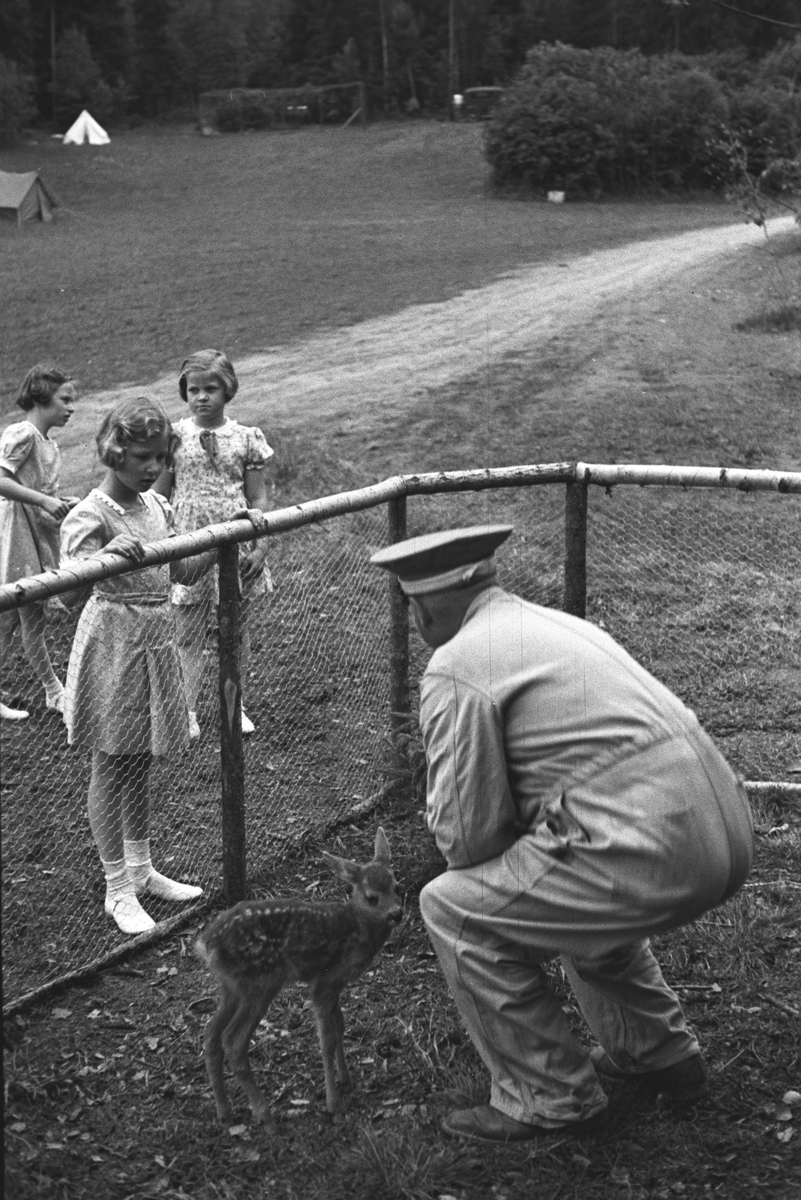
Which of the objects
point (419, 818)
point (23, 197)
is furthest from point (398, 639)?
point (23, 197)

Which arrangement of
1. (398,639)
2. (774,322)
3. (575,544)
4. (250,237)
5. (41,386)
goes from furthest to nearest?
(250,237), (774,322), (41,386), (398,639), (575,544)

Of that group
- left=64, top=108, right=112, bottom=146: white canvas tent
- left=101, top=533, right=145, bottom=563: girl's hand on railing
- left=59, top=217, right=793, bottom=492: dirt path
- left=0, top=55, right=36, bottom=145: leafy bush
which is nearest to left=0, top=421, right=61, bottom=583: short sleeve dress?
left=101, top=533, right=145, bottom=563: girl's hand on railing

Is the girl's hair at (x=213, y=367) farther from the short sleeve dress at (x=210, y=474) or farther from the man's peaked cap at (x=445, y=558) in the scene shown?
the man's peaked cap at (x=445, y=558)

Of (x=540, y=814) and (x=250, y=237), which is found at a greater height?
(x=540, y=814)

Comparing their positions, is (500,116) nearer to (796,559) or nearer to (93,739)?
(796,559)

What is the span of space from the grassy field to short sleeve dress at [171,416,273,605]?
1.24 metres

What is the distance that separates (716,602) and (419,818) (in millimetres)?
3720

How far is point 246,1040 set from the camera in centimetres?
390

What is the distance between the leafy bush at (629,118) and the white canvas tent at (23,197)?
9345mm

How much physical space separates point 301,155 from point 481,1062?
108 ft

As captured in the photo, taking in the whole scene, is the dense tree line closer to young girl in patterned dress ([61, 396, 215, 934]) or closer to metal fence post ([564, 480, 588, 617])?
metal fence post ([564, 480, 588, 617])

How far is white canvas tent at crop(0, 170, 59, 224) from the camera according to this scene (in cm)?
2958

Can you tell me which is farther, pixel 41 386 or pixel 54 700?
pixel 54 700

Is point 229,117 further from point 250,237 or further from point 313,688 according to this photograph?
point 313,688
